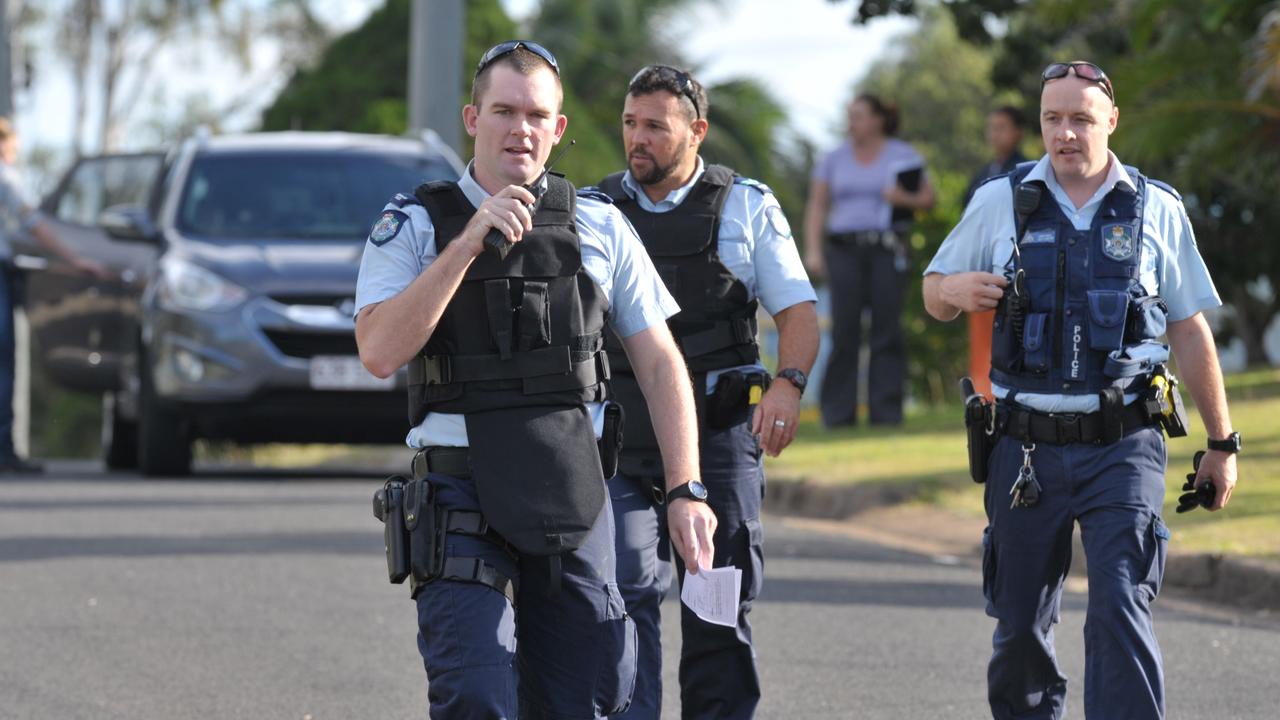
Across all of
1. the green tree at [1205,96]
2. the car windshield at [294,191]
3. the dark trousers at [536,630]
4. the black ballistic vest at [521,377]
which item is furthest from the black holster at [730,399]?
the green tree at [1205,96]

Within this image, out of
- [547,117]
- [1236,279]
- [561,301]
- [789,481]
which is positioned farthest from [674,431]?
[1236,279]

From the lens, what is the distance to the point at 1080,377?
5.57 m

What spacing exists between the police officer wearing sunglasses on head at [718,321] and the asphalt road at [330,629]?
0.97m

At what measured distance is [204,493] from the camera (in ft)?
41.6

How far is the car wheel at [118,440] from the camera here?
49.1 feet

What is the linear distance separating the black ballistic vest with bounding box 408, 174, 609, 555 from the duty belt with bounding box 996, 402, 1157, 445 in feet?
4.96

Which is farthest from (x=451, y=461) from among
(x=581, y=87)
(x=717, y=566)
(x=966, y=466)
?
(x=581, y=87)

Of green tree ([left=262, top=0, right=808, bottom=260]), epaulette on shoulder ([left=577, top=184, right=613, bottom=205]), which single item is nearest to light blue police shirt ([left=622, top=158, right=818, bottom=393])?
epaulette on shoulder ([left=577, top=184, right=613, bottom=205])

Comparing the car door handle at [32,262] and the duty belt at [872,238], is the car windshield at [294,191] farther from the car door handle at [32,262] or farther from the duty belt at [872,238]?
the duty belt at [872,238]

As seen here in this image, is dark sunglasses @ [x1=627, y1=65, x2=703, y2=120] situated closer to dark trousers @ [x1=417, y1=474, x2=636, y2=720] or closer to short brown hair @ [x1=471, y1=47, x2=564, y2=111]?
short brown hair @ [x1=471, y1=47, x2=564, y2=111]

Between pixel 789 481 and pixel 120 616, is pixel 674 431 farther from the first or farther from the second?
pixel 789 481

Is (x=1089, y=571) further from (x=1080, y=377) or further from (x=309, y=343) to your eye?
(x=309, y=343)

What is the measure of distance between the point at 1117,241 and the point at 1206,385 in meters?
0.44

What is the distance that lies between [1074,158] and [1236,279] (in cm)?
1382
